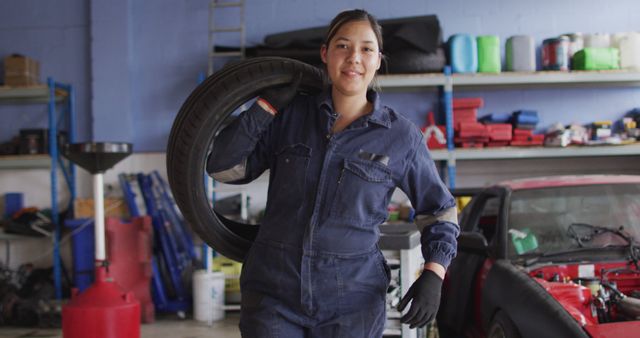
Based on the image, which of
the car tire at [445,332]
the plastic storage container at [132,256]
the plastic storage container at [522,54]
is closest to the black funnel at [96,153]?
the plastic storage container at [132,256]

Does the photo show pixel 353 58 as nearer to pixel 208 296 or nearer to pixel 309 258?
pixel 309 258

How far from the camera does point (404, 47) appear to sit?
18.8 ft

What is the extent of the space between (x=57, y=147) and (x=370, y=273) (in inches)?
211

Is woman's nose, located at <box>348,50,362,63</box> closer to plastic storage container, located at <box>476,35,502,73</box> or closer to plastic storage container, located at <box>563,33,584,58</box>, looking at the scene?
plastic storage container, located at <box>476,35,502,73</box>

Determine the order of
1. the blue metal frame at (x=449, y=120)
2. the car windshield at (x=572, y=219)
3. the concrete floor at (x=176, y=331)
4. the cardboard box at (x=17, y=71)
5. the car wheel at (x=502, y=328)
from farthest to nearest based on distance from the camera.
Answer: the cardboard box at (x=17, y=71), the blue metal frame at (x=449, y=120), the concrete floor at (x=176, y=331), the car windshield at (x=572, y=219), the car wheel at (x=502, y=328)

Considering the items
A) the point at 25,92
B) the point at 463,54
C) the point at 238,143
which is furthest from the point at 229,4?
the point at 238,143

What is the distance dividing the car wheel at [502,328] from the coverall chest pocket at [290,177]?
1.51 meters

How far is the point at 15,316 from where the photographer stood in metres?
5.52

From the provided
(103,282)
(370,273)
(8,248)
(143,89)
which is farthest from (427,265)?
(8,248)

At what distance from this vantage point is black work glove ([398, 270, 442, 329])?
1696 mm

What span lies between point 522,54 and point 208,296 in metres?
3.86

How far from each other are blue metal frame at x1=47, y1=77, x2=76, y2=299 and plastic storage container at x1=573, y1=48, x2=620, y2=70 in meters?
5.23

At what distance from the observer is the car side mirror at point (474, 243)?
10.4ft

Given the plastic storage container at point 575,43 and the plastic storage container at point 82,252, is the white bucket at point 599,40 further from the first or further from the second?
the plastic storage container at point 82,252
